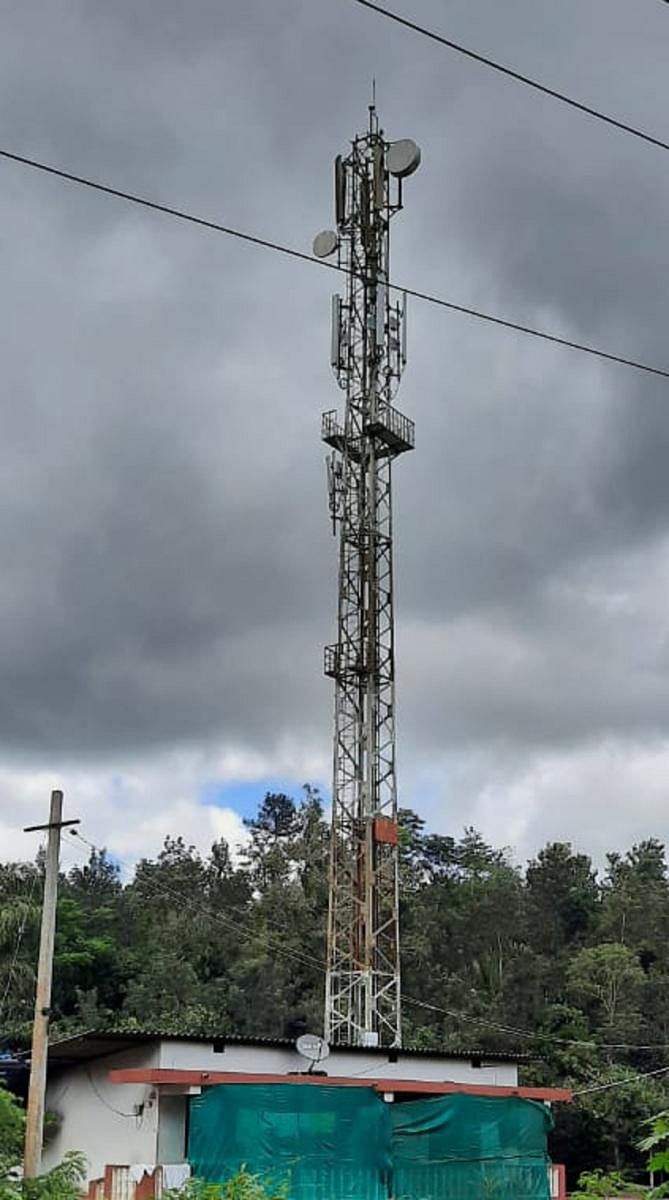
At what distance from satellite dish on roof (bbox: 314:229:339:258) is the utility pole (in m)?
17.1

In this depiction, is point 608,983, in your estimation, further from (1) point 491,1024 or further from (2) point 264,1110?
(2) point 264,1110

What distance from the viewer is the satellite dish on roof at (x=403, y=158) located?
93.1 feet

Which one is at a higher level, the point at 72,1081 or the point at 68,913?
the point at 68,913

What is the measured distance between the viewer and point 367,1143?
686 inches

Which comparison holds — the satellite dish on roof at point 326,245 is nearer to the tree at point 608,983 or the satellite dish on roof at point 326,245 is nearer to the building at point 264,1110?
the building at point 264,1110

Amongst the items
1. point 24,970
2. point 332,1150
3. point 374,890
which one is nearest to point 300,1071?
point 332,1150

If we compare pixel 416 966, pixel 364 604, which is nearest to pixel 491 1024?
pixel 416 966

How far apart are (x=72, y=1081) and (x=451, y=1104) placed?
5323 mm

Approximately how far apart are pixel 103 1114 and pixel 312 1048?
2920mm

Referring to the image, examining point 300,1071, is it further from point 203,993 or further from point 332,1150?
point 203,993

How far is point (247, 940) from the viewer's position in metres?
48.7

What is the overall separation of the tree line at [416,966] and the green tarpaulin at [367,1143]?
19778mm

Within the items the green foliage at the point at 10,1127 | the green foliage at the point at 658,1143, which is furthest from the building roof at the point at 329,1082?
the green foliage at the point at 658,1143

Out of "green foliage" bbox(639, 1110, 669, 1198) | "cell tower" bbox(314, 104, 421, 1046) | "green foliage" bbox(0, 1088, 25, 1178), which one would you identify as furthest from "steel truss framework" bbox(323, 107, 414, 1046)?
"green foliage" bbox(639, 1110, 669, 1198)
